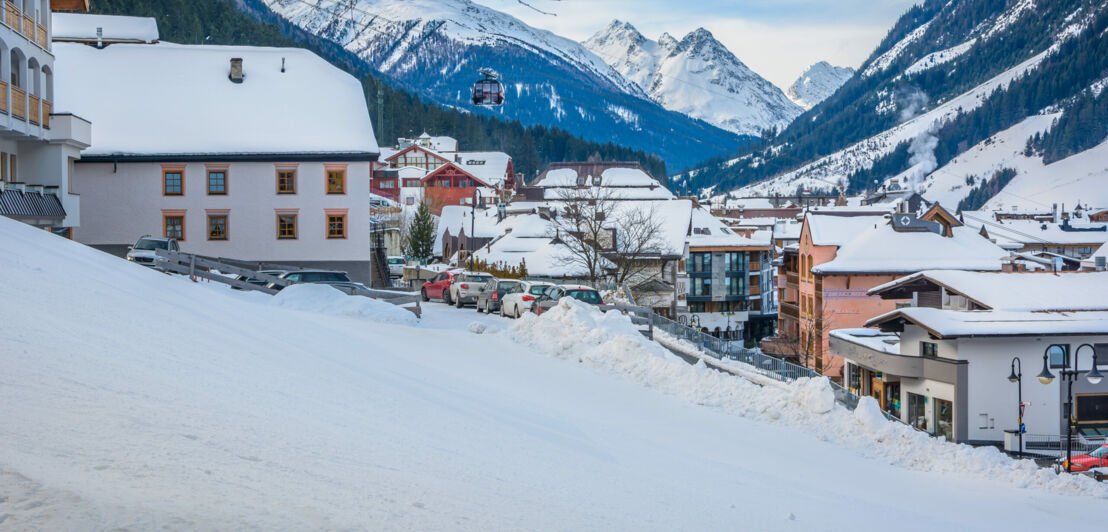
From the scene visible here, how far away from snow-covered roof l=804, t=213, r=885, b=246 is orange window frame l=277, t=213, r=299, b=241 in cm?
3330

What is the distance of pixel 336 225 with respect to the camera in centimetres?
4659

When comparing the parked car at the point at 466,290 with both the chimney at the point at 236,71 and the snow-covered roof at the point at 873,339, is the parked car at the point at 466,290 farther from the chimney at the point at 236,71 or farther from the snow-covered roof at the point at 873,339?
the chimney at the point at 236,71

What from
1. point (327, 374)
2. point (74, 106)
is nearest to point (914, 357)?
point (327, 374)

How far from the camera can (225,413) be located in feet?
30.6

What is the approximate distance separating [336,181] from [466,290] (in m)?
12.2

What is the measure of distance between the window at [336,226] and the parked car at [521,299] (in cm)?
1562

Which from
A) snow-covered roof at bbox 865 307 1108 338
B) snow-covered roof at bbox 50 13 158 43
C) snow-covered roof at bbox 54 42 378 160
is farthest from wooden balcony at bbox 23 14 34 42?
snow-covered roof at bbox 865 307 1108 338

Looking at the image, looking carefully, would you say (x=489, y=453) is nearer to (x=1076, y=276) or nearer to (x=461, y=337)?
(x=461, y=337)

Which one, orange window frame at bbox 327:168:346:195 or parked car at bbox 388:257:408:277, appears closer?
orange window frame at bbox 327:168:346:195

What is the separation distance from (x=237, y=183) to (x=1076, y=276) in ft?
128

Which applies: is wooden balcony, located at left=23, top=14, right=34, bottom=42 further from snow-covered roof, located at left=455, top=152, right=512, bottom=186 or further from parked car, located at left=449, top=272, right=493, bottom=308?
snow-covered roof, located at left=455, top=152, right=512, bottom=186

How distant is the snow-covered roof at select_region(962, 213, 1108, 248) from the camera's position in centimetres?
13000

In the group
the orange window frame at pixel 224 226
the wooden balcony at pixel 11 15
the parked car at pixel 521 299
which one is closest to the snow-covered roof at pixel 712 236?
the orange window frame at pixel 224 226

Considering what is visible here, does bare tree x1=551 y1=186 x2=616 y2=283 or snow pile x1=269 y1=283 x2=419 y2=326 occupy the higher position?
bare tree x1=551 y1=186 x2=616 y2=283
